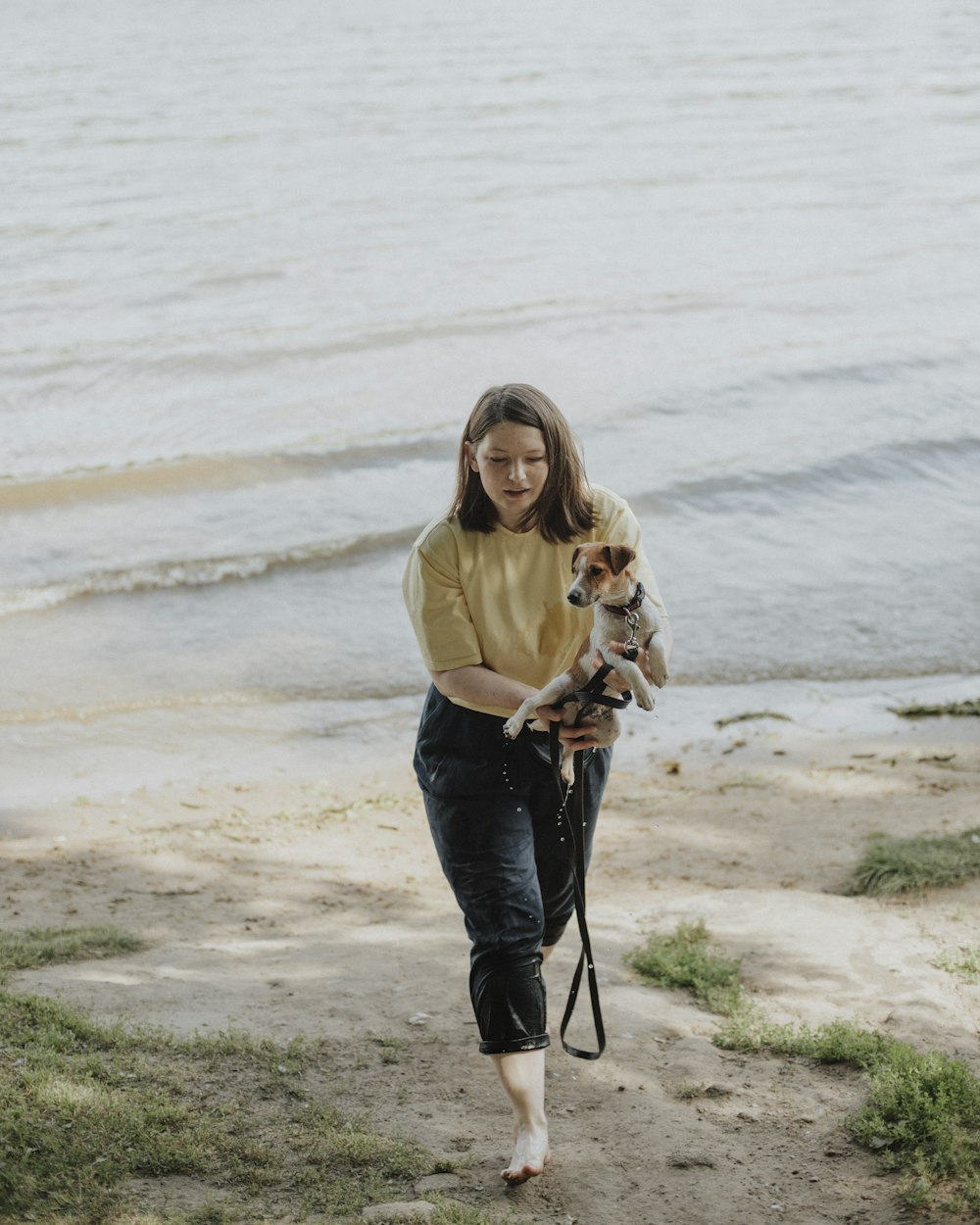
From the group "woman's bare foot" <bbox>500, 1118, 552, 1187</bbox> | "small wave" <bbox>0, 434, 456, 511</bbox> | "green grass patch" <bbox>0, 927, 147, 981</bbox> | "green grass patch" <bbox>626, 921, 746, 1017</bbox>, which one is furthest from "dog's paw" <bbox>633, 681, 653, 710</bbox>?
"small wave" <bbox>0, 434, 456, 511</bbox>

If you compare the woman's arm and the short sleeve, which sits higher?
the short sleeve

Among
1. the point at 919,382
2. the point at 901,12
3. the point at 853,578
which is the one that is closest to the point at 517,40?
the point at 901,12

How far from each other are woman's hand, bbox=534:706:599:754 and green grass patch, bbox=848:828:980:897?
9.28 ft

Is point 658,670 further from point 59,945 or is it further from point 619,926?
point 59,945

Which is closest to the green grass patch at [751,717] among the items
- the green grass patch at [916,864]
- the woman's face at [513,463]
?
the green grass patch at [916,864]

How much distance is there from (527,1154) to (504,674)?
51.1 inches

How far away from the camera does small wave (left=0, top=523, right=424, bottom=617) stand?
33.1 ft

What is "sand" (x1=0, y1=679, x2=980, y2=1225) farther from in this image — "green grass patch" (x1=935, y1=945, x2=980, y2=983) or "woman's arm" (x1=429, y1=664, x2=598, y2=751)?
"woman's arm" (x1=429, y1=664, x2=598, y2=751)

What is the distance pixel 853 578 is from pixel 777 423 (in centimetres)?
399

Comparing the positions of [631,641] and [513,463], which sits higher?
[513,463]

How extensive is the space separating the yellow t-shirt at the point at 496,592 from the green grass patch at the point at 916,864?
279 centimetres

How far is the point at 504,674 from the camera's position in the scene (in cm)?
353

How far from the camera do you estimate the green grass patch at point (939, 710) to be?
26.2 feet

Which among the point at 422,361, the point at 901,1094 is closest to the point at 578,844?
the point at 901,1094
